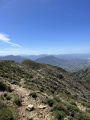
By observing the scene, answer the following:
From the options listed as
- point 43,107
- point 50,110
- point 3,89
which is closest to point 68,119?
point 50,110

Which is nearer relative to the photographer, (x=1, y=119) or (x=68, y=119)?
(x=1, y=119)

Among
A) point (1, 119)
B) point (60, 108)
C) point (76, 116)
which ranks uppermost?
point (1, 119)

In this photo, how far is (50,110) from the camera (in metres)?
8.66

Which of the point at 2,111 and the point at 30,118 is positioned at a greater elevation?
the point at 2,111

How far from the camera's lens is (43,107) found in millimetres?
9062

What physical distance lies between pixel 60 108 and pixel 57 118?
51.7 inches

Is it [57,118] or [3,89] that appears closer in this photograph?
[57,118]

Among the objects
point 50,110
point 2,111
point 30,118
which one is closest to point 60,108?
point 50,110

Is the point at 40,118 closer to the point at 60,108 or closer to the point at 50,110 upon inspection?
the point at 50,110

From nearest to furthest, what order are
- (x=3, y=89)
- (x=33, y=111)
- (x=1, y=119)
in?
1. (x=1, y=119)
2. (x=33, y=111)
3. (x=3, y=89)

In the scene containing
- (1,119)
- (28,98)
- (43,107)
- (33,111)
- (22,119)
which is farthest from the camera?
(28,98)

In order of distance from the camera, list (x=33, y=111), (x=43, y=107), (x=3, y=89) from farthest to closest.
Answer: (x=3, y=89), (x=43, y=107), (x=33, y=111)

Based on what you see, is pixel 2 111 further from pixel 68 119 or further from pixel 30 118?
pixel 68 119

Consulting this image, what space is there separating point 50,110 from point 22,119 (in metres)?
2.57
